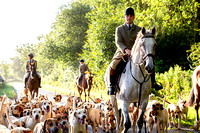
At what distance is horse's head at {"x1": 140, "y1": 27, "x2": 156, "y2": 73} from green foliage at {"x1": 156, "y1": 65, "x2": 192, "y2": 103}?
27.9 ft

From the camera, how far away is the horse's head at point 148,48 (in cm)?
434

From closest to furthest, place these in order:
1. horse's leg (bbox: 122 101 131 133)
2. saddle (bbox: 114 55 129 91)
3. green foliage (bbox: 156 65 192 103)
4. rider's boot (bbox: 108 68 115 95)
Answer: horse's leg (bbox: 122 101 131 133) → saddle (bbox: 114 55 129 91) → rider's boot (bbox: 108 68 115 95) → green foliage (bbox: 156 65 192 103)

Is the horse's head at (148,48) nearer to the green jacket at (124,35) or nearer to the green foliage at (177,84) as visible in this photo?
the green jacket at (124,35)

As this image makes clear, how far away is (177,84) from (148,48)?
9254mm

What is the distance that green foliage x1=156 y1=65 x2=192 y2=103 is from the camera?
1248 cm

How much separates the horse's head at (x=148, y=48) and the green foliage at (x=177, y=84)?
8.49 metres

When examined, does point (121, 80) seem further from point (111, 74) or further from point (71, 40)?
point (71, 40)

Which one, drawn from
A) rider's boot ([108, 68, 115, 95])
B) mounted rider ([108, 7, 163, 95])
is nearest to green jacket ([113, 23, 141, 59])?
mounted rider ([108, 7, 163, 95])

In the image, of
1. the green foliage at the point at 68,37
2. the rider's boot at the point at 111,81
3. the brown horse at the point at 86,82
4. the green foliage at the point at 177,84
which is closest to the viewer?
the rider's boot at the point at 111,81

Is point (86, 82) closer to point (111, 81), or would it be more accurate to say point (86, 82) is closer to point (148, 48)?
point (111, 81)

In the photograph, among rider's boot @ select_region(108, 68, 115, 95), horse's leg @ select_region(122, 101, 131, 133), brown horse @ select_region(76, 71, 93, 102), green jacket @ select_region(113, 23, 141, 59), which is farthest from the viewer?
brown horse @ select_region(76, 71, 93, 102)

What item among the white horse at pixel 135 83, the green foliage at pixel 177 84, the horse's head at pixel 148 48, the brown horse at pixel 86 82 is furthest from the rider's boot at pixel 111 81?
the brown horse at pixel 86 82

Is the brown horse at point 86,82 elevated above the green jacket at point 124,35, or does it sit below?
below

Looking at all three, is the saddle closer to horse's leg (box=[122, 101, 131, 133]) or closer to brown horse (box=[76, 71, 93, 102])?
horse's leg (box=[122, 101, 131, 133])
